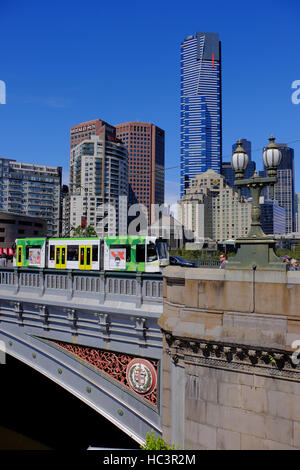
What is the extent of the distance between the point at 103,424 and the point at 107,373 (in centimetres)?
859

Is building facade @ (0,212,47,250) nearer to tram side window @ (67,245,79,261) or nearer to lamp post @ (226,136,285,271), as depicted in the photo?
tram side window @ (67,245,79,261)

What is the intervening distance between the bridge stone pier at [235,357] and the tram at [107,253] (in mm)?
12352

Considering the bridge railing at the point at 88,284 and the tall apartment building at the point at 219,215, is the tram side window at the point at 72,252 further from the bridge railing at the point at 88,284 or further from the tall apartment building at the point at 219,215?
the tall apartment building at the point at 219,215

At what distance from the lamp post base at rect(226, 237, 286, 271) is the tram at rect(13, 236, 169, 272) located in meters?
12.8

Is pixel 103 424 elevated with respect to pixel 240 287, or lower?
lower

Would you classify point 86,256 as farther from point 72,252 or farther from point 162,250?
point 162,250

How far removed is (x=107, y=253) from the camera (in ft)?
73.4

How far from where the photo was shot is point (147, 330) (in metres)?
11.1

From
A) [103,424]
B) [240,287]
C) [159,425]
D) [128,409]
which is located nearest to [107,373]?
[128,409]

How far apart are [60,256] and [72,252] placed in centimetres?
95

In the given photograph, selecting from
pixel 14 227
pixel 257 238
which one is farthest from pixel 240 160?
pixel 14 227

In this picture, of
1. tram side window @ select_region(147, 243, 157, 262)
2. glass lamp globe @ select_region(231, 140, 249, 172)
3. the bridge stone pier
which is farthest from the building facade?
glass lamp globe @ select_region(231, 140, 249, 172)

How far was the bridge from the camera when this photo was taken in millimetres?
11141
